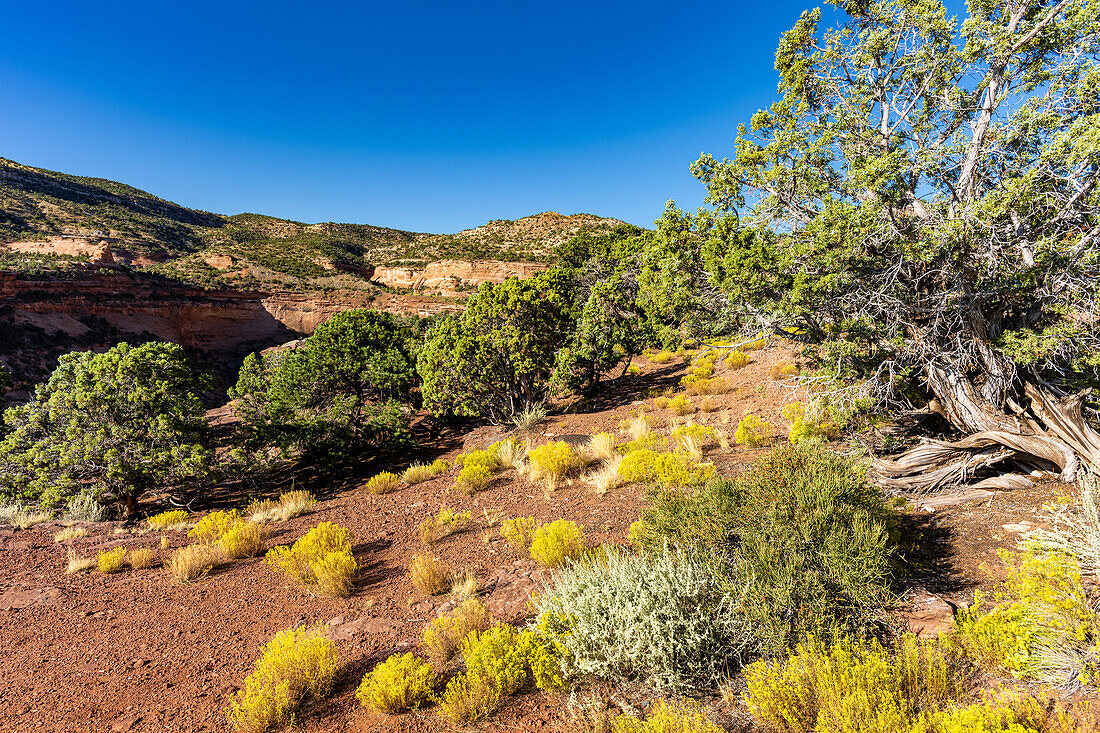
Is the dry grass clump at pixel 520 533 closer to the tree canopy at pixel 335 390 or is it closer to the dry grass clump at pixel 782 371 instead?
the dry grass clump at pixel 782 371

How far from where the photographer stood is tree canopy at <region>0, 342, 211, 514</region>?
10.5 meters

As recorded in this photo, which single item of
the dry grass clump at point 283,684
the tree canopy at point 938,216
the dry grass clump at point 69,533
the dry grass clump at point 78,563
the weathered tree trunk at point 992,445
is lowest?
the dry grass clump at point 69,533

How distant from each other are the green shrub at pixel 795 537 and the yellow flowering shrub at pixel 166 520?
999 cm

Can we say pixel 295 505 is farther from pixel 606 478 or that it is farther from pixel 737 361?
pixel 737 361

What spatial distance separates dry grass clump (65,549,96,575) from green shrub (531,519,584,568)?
6933mm

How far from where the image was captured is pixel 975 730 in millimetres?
1990

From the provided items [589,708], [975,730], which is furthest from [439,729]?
[975,730]

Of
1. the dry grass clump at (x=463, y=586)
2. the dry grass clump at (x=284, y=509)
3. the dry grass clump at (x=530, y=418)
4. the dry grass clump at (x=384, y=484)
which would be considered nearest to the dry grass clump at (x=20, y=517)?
the dry grass clump at (x=284, y=509)

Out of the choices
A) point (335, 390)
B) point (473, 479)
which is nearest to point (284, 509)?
point (473, 479)

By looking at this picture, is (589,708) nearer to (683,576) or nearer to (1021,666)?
(683,576)

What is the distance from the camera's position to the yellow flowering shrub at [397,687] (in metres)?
3.21

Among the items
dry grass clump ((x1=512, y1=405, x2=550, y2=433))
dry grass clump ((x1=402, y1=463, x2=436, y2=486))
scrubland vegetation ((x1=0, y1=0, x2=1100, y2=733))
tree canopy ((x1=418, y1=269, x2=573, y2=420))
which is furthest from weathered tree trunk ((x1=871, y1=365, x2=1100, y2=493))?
tree canopy ((x1=418, y1=269, x2=573, y2=420))

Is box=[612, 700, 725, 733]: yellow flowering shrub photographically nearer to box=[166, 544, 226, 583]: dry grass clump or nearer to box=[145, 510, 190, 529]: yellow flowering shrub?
box=[166, 544, 226, 583]: dry grass clump

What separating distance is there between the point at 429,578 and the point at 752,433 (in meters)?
6.07
